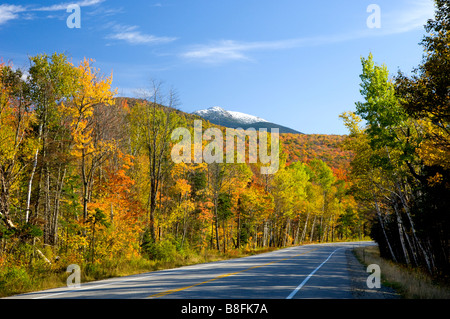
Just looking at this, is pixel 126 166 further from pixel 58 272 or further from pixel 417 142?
pixel 417 142

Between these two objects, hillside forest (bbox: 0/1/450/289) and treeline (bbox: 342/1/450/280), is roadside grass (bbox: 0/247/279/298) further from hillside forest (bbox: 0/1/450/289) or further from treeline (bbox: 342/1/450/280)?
treeline (bbox: 342/1/450/280)

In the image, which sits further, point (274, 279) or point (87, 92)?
point (87, 92)

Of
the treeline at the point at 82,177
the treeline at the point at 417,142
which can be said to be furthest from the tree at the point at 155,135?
the treeline at the point at 417,142

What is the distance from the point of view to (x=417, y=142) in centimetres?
1650

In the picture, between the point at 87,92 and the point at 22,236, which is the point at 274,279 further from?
the point at 87,92

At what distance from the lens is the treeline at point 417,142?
1061cm

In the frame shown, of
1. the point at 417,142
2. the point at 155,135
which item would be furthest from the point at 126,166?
the point at 417,142

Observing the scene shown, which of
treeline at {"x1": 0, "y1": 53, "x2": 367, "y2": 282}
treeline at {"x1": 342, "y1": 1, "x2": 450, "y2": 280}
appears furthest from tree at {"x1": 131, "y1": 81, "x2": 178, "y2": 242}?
treeline at {"x1": 342, "y1": 1, "x2": 450, "y2": 280}

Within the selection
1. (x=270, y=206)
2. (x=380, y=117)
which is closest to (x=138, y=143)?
(x=270, y=206)

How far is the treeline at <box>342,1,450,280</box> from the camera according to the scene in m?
10.6

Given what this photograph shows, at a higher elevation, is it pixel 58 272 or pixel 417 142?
pixel 417 142

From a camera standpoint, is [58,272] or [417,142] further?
[417,142]

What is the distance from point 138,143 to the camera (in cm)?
3509
